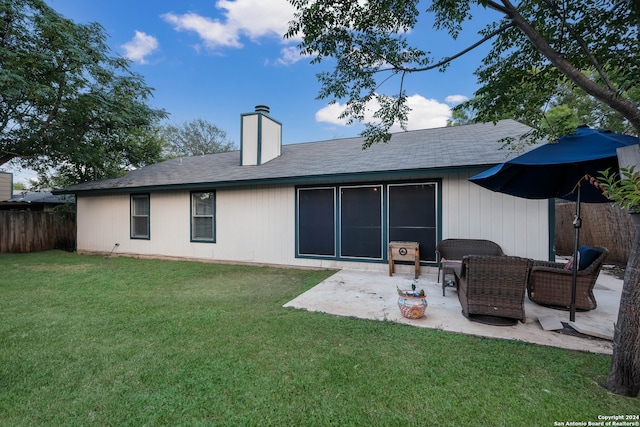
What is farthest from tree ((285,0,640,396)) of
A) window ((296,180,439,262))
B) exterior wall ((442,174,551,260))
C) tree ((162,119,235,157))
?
tree ((162,119,235,157))

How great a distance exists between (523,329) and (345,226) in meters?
3.96

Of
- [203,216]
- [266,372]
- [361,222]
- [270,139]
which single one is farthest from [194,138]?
[266,372]

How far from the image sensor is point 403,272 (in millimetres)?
6129

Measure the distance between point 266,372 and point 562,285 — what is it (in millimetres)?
4016

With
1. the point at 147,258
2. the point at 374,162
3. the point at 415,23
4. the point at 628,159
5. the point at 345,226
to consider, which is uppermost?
the point at 415,23

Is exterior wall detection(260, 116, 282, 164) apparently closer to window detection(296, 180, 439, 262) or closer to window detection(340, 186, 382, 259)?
window detection(296, 180, 439, 262)

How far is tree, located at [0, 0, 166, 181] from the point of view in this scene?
7.90 m

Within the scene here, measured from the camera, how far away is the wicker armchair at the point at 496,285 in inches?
125

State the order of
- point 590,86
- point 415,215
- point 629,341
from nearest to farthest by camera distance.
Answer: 1. point 629,341
2. point 590,86
3. point 415,215

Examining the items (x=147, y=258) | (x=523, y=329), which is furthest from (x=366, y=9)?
(x=147, y=258)

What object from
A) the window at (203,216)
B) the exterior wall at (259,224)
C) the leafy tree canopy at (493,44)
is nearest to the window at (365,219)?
the exterior wall at (259,224)

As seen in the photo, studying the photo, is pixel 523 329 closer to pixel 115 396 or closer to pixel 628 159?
pixel 628 159

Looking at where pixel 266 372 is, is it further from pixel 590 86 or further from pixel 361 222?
pixel 361 222

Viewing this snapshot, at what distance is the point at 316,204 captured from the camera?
272 inches
